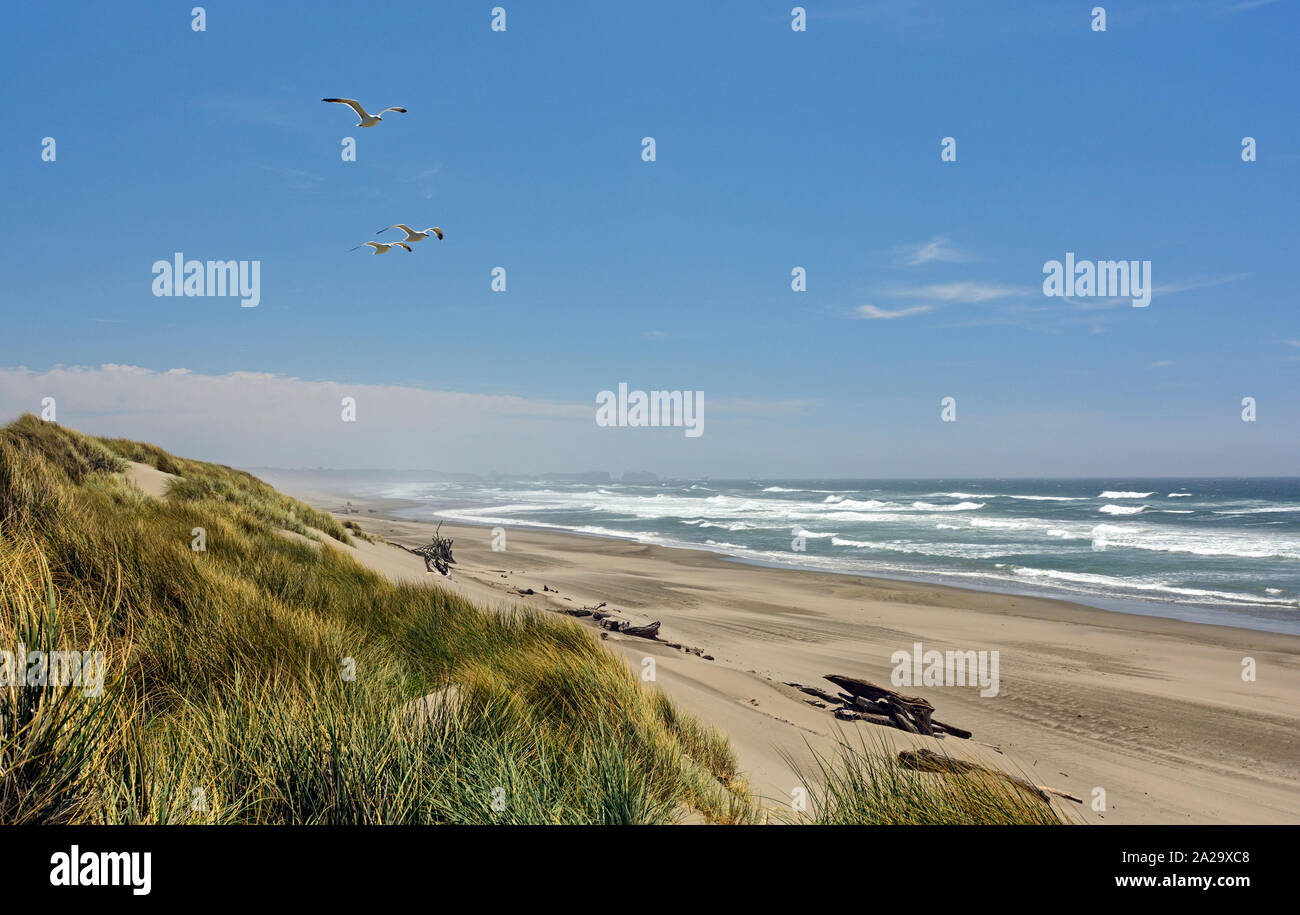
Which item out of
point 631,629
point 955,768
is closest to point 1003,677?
point 631,629

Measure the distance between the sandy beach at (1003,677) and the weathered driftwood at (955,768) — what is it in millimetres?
288

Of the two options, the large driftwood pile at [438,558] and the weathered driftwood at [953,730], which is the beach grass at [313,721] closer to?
the weathered driftwood at [953,730]

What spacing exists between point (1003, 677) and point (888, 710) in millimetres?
5131

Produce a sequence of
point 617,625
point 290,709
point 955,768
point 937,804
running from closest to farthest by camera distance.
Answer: point 937,804 → point 290,709 → point 955,768 → point 617,625

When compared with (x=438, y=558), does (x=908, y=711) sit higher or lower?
lower

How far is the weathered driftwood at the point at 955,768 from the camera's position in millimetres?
3822

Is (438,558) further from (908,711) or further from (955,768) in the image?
(955,768)

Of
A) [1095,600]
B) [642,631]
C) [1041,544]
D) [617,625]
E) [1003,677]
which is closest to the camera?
[1003,677]

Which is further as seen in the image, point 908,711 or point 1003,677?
point 1003,677

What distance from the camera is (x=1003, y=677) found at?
1193 cm

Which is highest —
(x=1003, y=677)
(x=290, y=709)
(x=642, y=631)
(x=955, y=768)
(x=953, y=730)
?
Answer: (x=290, y=709)

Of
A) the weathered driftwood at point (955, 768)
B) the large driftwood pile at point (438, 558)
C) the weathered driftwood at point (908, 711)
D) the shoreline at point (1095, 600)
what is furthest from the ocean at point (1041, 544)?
the weathered driftwood at point (955, 768)
